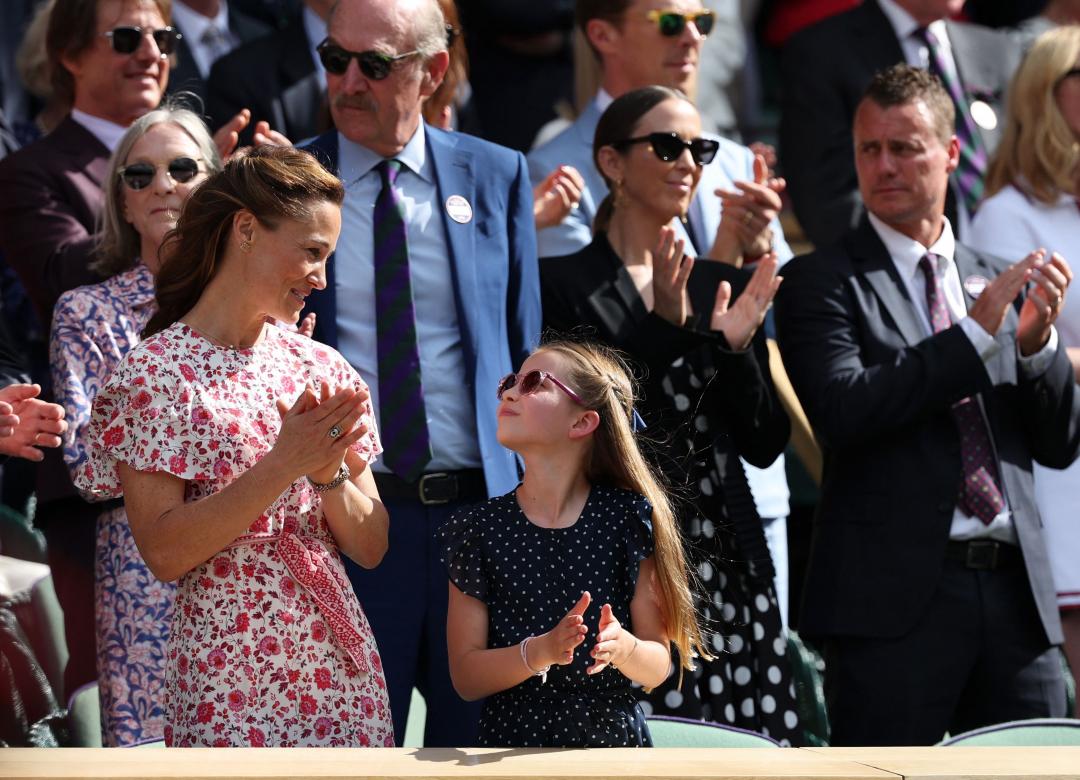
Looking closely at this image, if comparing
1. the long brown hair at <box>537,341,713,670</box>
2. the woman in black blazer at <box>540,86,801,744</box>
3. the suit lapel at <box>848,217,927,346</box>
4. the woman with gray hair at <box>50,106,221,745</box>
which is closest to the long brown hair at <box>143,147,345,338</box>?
the woman with gray hair at <box>50,106,221,745</box>

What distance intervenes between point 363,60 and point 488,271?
1.95 ft

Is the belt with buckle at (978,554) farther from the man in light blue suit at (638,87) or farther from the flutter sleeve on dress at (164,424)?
the flutter sleeve on dress at (164,424)

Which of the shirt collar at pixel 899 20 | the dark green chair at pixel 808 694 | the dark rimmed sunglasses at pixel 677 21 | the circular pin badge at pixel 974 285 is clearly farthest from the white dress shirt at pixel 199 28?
the dark green chair at pixel 808 694

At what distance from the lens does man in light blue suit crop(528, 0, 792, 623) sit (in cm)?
480

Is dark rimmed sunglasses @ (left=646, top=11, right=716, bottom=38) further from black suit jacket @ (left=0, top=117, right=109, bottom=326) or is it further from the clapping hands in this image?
black suit jacket @ (left=0, top=117, right=109, bottom=326)

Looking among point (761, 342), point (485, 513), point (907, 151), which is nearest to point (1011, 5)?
point (907, 151)

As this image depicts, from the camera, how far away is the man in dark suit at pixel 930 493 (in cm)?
422

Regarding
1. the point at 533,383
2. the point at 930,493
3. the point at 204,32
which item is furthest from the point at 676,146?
the point at 204,32

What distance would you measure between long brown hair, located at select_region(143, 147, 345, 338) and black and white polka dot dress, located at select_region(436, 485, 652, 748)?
2.20ft

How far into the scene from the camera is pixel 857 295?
14.5ft

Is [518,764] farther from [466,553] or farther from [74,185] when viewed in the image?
[74,185]

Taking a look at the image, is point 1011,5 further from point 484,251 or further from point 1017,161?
point 484,251

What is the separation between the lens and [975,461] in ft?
14.2

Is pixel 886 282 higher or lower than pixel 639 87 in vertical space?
lower
